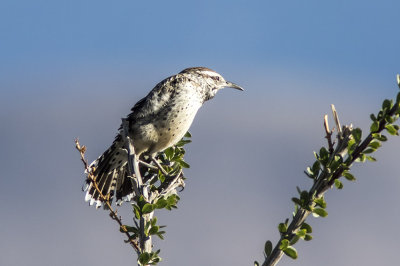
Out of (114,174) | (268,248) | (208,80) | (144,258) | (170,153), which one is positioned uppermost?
(208,80)

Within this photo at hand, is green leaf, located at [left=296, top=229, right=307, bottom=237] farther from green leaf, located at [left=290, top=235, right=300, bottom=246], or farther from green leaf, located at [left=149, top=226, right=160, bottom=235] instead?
green leaf, located at [left=149, top=226, right=160, bottom=235]

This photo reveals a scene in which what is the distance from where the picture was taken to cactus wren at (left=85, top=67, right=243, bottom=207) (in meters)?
6.48

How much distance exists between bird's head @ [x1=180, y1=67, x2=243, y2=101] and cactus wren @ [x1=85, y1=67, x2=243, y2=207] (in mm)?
301

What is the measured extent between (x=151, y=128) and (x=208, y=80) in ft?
3.32

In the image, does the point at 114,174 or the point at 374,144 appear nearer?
the point at 374,144

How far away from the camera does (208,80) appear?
744 centimetres

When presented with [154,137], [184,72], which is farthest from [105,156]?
[184,72]

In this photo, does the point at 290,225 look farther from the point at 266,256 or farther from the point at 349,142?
the point at 349,142

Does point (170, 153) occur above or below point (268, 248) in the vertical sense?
above

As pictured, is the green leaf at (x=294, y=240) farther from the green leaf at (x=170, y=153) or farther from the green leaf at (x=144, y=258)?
the green leaf at (x=170, y=153)

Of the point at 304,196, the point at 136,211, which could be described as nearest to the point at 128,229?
the point at 136,211

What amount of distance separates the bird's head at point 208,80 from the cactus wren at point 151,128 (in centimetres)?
30

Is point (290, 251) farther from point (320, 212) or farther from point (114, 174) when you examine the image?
point (114, 174)

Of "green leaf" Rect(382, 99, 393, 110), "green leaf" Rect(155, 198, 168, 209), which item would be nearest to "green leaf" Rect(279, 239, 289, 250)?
"green leaf" Rect(382, 99, 393, 110)
